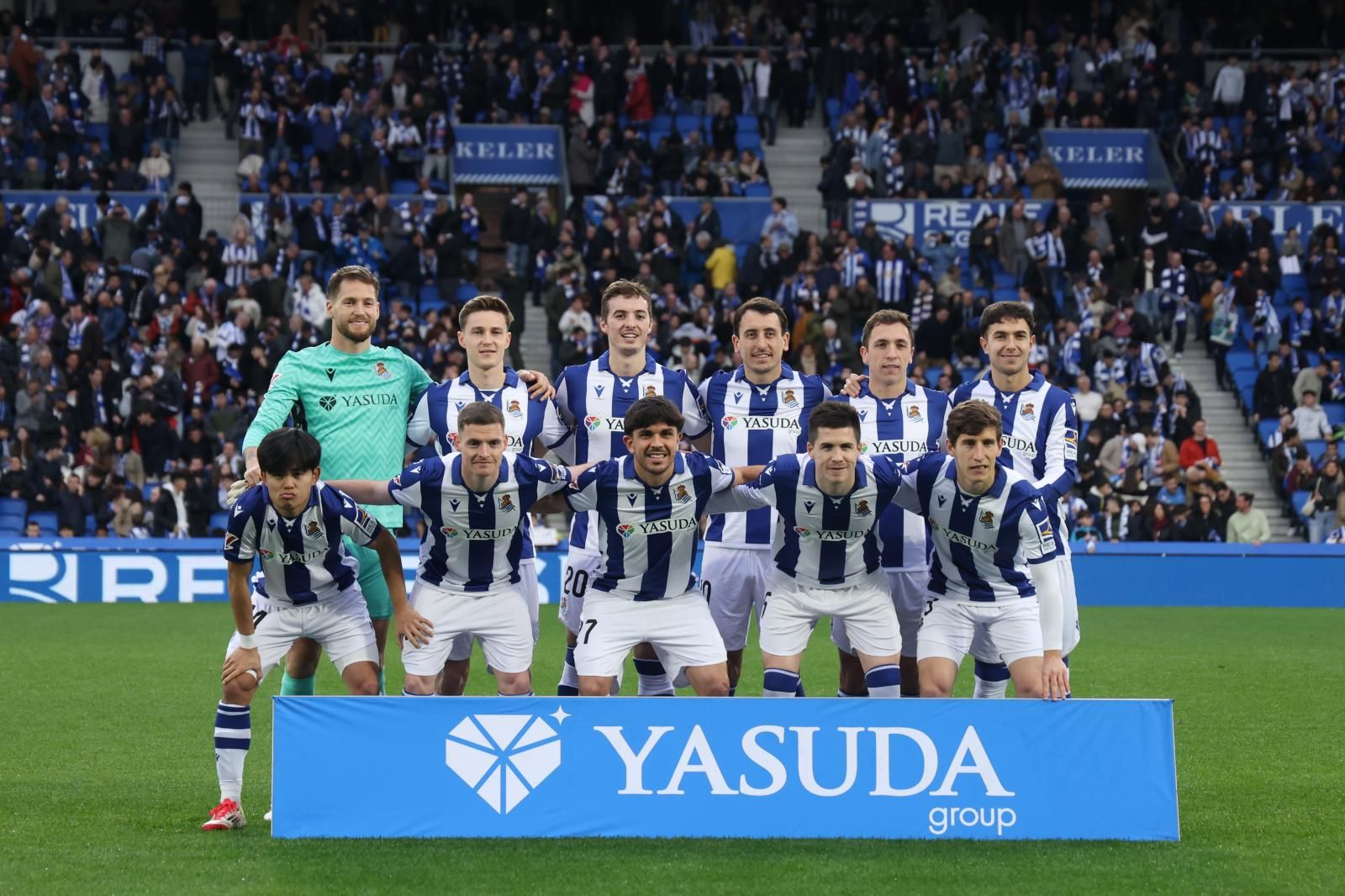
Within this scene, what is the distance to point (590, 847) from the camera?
227 inches

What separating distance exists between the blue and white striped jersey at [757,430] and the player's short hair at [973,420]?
1.01 m

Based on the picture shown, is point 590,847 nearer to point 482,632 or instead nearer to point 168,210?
point 482,632

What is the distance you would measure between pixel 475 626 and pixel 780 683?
129 centimetres

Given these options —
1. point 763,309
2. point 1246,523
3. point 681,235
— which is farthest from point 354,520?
→ point 681,235

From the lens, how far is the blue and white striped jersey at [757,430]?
24.2 feet

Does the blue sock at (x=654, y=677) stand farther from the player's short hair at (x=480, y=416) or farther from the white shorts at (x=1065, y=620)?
the player's short hair at (x=480, y=416)

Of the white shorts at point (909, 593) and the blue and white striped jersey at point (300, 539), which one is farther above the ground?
the blue and white striped jersey at point (300, 539)

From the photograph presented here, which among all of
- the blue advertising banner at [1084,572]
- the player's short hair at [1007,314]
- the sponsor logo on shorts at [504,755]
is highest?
the player's short hair at [1007,314]

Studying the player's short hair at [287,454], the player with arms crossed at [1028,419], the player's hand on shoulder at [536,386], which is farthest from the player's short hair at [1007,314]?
the player's short hair at [287,454]

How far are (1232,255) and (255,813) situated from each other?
61.2 feet

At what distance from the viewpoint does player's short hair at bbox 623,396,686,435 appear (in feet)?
21.1

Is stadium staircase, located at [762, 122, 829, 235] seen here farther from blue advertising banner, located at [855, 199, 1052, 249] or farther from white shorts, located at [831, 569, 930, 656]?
white shorts, located at [831, 569, 930, 656]

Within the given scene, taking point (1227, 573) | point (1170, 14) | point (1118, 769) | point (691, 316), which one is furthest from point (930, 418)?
point (1170, 14)

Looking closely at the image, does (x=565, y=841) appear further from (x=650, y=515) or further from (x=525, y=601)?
(x=650, y=515)
